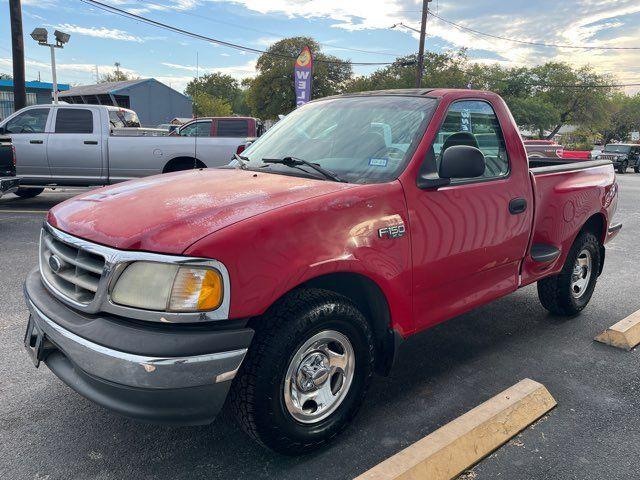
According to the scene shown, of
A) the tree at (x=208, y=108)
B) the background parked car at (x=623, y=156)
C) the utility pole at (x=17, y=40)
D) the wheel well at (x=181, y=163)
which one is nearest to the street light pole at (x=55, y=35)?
the utility pole at (x=17, y=40)

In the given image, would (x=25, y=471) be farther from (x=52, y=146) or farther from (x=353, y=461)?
(x=52, y=146)

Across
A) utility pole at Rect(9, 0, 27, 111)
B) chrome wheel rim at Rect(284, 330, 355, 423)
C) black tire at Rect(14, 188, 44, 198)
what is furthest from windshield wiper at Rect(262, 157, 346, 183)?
utility pole at Rect(9, 0, 27, 111)

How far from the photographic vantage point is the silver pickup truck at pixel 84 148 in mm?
9953

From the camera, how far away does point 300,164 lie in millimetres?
3074

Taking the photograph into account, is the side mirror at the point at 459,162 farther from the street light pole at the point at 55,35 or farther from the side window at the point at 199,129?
the street light pole at the point at 55,35

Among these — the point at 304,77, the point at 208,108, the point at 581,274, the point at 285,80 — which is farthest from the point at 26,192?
the point at 208,108

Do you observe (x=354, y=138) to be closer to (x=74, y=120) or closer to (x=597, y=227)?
(x=597, y=227)

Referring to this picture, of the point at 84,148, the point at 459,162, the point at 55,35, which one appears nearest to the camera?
the point at 459,162

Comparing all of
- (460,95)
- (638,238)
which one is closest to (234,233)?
(460,95)

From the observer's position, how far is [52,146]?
9.96 metres

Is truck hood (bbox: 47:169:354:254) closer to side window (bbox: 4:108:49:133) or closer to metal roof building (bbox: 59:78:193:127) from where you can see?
side window (bbox: 4:108:49:133)

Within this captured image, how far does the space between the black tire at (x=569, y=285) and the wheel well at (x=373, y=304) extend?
223cm

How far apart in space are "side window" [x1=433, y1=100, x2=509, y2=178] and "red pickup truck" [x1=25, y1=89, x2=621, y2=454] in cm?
2

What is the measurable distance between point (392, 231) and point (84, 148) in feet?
29.9
